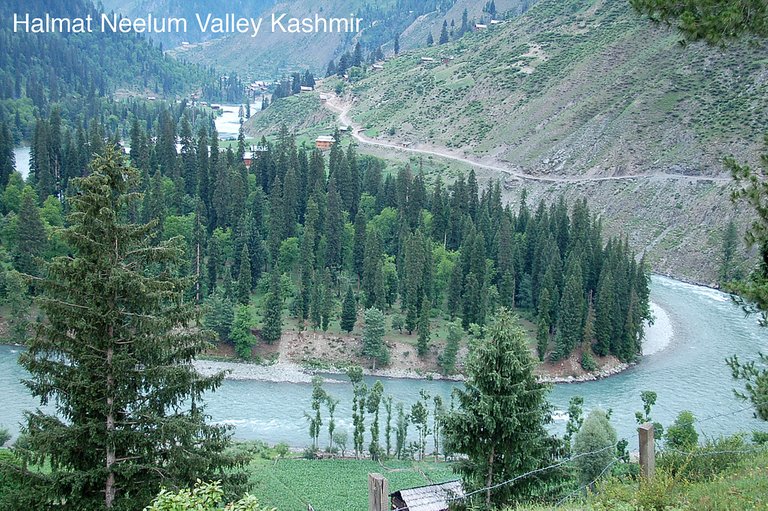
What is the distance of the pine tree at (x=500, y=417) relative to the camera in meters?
19.2

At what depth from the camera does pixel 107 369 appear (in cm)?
1595

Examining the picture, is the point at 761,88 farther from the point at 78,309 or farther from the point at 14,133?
the point at 14,133

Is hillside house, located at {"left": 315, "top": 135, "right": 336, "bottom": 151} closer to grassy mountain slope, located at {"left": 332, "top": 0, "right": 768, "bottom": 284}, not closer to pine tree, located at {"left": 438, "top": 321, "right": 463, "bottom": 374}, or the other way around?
grassy mountain slope, located at {"left": 332, "top": 0, "right": 768, "bottom": 284}

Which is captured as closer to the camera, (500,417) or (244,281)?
(500,417)

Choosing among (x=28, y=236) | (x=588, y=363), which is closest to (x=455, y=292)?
(x=588, y=363)

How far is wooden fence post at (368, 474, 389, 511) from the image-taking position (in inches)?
456

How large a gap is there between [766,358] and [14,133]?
154901 mm

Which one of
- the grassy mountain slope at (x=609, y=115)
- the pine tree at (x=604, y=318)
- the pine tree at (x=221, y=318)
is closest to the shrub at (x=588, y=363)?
the pine tree at (x=604, y=318)

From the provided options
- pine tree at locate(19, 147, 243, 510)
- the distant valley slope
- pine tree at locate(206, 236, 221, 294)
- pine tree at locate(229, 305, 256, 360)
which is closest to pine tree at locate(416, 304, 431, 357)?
pine tree at locate(229, 305, 256, 360)

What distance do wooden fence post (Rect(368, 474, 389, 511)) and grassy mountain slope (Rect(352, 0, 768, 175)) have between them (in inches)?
3893

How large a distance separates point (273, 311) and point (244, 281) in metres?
5.46

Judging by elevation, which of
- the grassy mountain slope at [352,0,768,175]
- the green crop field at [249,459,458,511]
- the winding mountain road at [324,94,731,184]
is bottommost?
the green crop field at [249,459,458,511]

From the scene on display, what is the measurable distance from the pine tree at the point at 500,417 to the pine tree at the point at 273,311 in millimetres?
48250

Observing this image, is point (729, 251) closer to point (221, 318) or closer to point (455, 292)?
point (455, 292)
